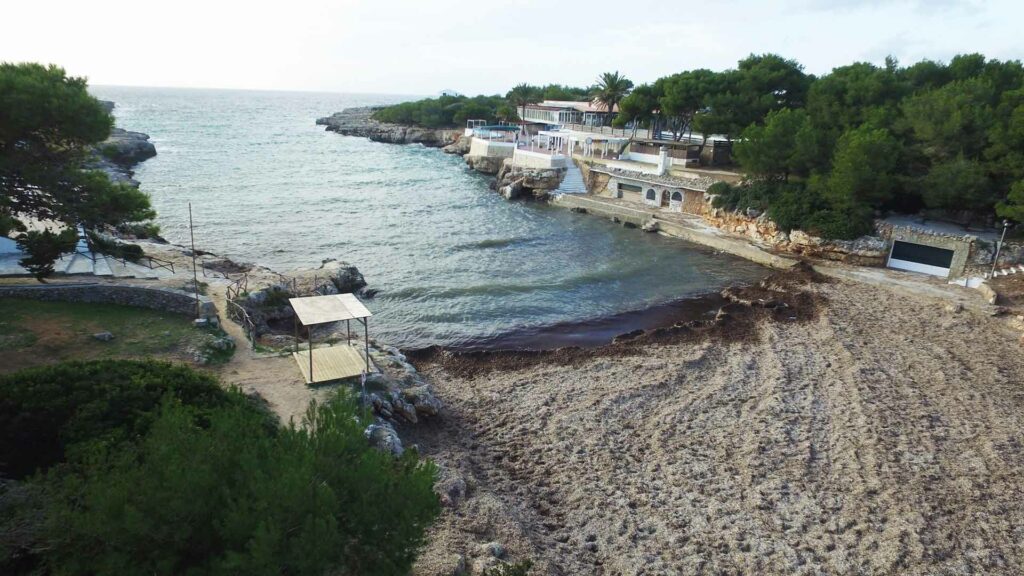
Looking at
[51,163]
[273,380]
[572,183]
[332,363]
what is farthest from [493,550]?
[572,183]

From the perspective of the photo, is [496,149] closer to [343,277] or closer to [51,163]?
[343,277]

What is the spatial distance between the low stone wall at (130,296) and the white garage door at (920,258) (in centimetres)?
3320

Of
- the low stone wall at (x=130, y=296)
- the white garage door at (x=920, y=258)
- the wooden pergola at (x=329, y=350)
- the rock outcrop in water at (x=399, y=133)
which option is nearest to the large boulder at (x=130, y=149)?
the rock outcrop in water at (x=399, y=133)

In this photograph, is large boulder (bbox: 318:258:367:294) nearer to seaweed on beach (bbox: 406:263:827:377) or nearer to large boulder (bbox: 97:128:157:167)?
seaweed on beach (bbox: 406:263:827:377)

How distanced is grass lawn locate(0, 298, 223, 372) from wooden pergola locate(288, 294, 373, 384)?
3.38 meters

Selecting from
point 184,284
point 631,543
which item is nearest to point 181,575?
point 631,543

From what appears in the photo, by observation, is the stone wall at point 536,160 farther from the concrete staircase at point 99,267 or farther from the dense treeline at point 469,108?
the concrete staircase at point 99,267

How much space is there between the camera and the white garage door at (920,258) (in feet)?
100

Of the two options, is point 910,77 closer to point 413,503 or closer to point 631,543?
→ point 631,543

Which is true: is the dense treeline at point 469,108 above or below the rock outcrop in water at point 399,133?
above

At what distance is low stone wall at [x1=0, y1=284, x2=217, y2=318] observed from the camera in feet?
60.5

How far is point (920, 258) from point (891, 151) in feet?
22.2

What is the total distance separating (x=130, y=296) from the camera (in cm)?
1905

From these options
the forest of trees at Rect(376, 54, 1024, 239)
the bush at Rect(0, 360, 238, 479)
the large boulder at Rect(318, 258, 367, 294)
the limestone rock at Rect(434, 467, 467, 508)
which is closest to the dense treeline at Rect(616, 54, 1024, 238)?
the forest of trees at Rect(376, 54, 1024, 239)
